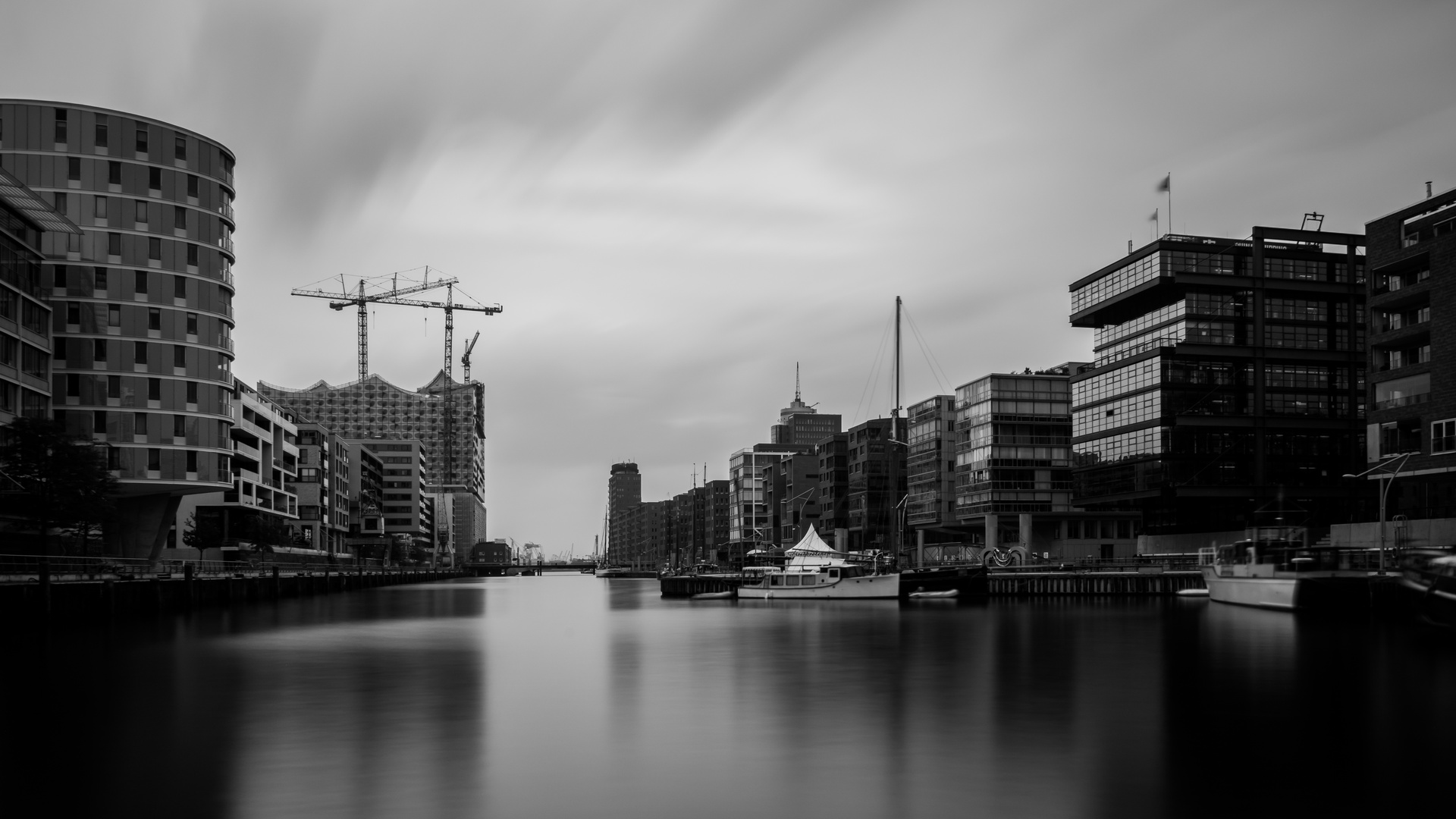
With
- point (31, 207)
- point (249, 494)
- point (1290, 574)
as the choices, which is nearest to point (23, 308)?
point (31, 207)

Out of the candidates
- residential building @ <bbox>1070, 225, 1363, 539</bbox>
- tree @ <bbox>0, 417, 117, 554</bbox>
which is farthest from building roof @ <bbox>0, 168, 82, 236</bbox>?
residential building @ <bbox>1070, 225, 1363, 539</bbox>

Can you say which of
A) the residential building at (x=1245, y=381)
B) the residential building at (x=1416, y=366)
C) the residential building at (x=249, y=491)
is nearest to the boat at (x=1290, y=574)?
the residential building at (x=1416, y=366)

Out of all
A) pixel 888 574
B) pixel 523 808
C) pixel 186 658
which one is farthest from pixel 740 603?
pixel 523 808

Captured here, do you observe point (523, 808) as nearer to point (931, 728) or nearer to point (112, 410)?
point (931, 728)

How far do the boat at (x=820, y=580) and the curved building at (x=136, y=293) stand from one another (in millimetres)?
53915

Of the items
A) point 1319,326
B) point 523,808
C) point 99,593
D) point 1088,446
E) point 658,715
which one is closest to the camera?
point 523,808

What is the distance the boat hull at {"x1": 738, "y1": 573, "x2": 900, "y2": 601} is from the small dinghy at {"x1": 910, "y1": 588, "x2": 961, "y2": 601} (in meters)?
3.05

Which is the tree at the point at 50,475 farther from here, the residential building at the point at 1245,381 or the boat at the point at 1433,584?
the residential building at the point at 1245,381

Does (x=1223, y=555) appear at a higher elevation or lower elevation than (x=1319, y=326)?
lower

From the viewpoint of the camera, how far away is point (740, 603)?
388ft

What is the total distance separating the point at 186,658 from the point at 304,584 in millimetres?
90147

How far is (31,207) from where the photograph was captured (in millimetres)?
97062

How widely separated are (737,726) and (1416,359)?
90.3m

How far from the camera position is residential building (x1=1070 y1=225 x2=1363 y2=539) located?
131750 millimetres
